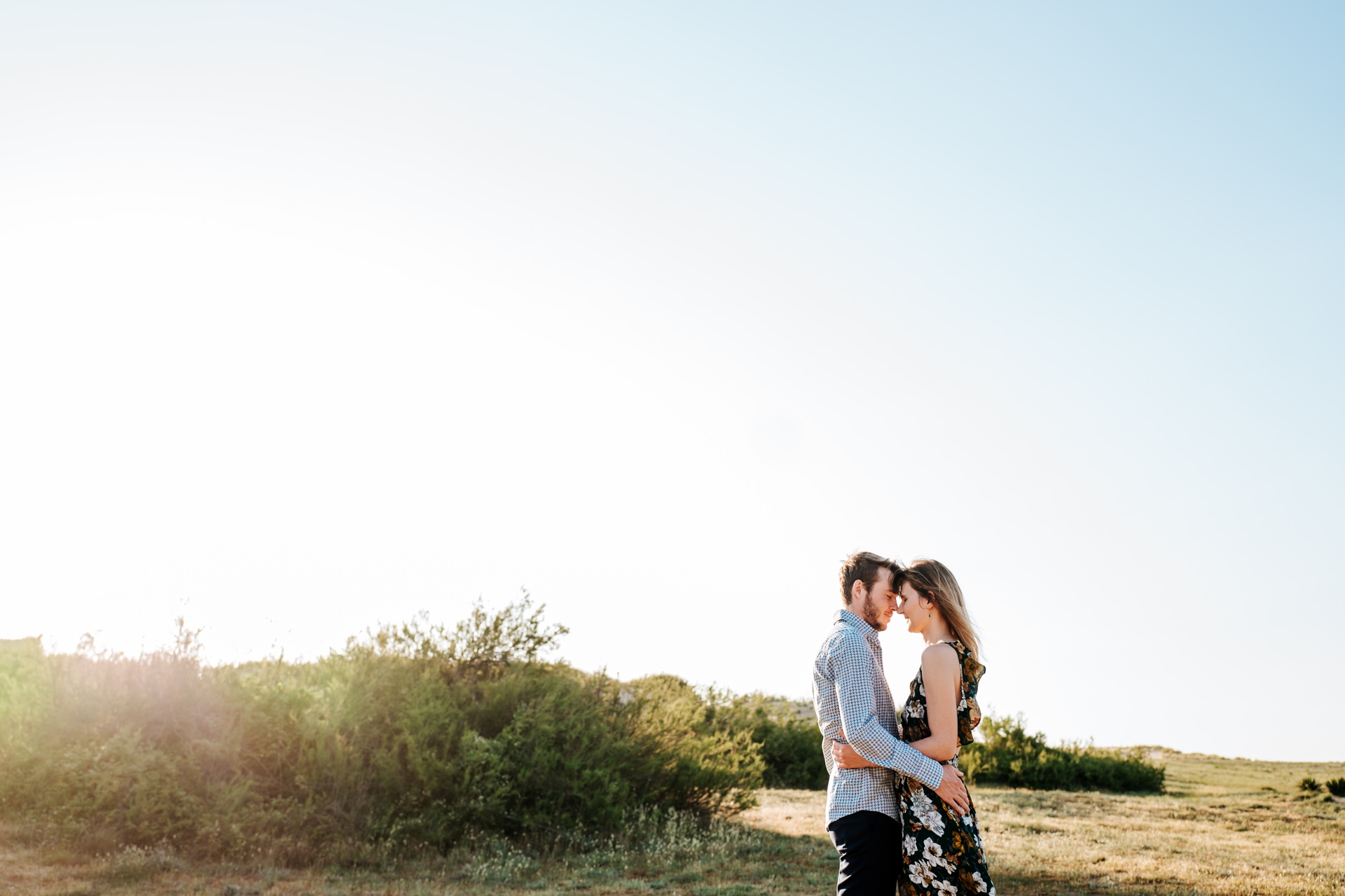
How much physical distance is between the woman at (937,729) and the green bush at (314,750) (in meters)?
7.56

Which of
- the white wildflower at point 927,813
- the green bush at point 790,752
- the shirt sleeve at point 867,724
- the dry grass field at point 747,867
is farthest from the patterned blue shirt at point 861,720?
the green bush at point 790,752

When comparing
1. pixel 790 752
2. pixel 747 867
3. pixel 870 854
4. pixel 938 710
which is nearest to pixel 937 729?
pixel 938 710

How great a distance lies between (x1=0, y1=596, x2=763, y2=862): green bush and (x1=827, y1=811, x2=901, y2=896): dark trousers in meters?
7.41

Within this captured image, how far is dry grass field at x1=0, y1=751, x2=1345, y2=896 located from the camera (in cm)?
862

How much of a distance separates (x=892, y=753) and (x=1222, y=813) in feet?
55.9

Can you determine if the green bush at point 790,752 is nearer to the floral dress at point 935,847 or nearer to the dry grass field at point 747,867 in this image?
the dry grass field at point 747,867

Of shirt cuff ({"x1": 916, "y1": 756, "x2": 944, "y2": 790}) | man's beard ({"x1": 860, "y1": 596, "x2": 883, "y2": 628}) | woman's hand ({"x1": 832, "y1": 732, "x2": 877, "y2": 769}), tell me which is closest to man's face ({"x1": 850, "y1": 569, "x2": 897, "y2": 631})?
man's beard ({"x1": 860, "y1": 596, "x2": 883, "y2": 628})

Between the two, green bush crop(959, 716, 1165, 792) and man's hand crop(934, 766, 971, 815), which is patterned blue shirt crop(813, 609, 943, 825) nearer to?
man's hand crop(934, 766, 971, 815)

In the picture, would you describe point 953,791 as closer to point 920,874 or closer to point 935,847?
point 935,847

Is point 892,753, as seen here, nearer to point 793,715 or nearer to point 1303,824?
point 1303,824

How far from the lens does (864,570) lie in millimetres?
4035

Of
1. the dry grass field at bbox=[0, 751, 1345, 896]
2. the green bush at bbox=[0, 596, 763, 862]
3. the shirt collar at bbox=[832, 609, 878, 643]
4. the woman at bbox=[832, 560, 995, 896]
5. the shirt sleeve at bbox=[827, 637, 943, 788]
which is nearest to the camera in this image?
the shirt sleeve at bbox=[827, 637, 943, 788]

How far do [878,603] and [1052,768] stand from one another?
22554 mm

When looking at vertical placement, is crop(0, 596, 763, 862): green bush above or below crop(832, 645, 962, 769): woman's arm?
below
